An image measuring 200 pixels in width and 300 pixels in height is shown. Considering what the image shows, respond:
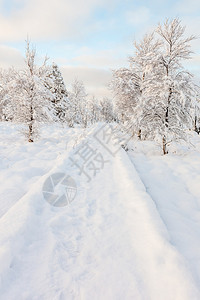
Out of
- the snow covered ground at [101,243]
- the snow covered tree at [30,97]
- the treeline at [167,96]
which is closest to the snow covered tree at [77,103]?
the snow covered tree at [30,97]

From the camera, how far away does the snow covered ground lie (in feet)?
6.53

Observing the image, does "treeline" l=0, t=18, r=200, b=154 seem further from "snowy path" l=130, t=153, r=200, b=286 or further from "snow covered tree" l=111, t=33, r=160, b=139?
"snow covered tree" l=111, t=33, r=160, b=139

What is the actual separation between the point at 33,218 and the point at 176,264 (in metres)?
2.33

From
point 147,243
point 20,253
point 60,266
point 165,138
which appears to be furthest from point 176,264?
point 165,138

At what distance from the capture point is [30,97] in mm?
10719

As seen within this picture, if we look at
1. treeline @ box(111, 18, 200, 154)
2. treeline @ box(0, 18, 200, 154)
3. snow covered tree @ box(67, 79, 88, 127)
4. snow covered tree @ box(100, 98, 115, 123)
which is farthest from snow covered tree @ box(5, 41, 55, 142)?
snow covered tree @ box(100, 98, 115, 123)

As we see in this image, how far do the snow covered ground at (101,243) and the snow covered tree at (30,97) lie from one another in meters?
6.58

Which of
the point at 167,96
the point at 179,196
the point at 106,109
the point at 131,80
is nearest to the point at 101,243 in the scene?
the point at 179,196

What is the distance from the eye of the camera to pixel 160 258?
2354mm

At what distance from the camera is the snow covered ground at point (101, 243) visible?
199cm

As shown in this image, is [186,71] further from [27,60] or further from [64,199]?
[27,60]

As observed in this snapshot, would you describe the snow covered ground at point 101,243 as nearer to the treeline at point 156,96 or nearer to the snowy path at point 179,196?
the snowy path at point 179,196

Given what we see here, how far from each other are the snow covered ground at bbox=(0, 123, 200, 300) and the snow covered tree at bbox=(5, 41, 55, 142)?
658cm

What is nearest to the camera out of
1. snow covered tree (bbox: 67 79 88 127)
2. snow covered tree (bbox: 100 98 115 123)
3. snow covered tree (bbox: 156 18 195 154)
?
snow covered tree (bbox: 156 18 195 154)
